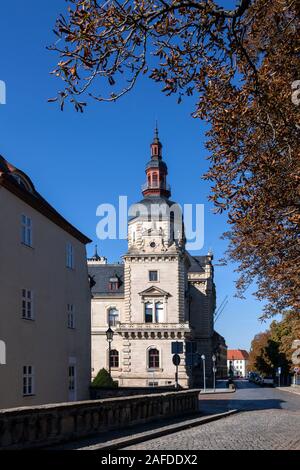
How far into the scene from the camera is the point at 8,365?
21797mm

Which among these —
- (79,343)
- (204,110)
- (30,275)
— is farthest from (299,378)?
(204,110)

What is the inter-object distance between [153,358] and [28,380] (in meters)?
45.7

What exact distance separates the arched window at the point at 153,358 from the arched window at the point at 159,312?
3.30m

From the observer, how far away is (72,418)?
14.8 metres

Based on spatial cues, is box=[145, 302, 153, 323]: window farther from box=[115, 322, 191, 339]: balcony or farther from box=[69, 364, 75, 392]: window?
box=[69, 364, 75, 392]: window

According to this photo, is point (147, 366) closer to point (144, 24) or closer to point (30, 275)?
point (30, 275)

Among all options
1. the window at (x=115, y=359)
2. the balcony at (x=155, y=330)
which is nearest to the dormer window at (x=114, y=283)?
the window at (x=115, y=359)

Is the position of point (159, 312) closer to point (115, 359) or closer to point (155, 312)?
point (155, 312)

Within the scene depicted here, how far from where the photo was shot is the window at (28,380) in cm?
2347

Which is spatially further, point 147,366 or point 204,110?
point 147,366

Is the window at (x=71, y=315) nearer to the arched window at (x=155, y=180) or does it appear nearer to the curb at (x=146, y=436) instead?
the curb at (x=146, y=436)

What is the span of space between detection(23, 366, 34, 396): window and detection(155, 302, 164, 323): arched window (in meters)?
46.1

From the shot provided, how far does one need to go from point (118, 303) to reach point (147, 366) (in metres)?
11.6

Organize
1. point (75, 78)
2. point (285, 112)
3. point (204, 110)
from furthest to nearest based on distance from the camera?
point (285, 112), point (204, 110), point (75, 78)
